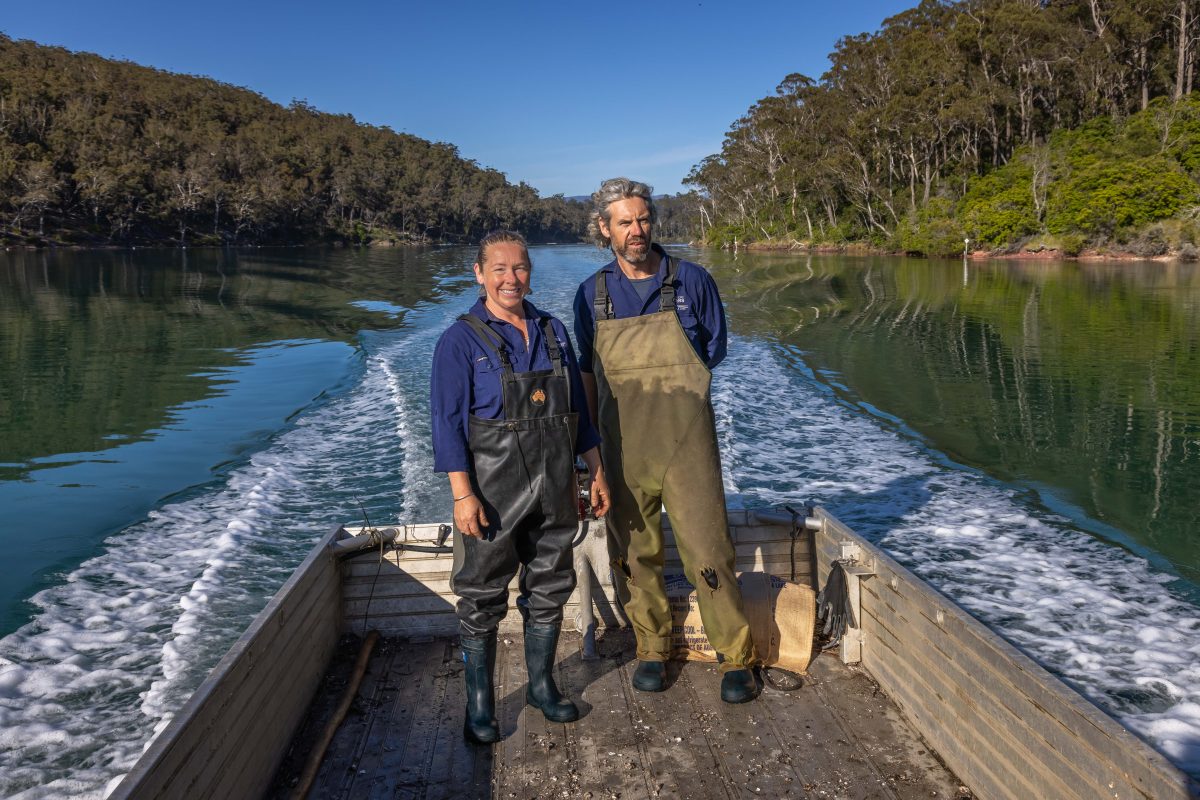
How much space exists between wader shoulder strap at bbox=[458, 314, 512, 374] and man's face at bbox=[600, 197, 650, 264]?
0.78 meters

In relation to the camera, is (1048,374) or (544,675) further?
(1048,374)

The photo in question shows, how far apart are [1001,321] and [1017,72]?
1681 inches

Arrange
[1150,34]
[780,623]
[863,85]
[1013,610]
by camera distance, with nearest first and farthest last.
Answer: [780,623]
[1013,610]
[1150,34]
[863,85]

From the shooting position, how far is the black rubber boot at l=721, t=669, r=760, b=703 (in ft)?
11.8

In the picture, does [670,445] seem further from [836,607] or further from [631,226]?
[836,607]

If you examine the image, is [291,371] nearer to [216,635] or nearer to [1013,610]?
[216,635]

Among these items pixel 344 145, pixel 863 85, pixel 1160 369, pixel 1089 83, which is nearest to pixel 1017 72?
pixel 1089 83

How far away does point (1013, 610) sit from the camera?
19.1 feet

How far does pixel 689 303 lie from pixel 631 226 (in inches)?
17.0

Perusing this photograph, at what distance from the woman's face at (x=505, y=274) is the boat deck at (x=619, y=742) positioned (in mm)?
1728

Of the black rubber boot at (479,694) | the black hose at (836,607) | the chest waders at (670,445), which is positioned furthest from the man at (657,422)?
the black rubber boot at (479,694)

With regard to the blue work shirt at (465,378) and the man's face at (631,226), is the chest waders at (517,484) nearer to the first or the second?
the blue work shirt at (465,378)

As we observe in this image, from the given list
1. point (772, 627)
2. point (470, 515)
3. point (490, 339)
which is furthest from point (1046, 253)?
point (470, 515)

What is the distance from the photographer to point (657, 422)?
3.67 metres
